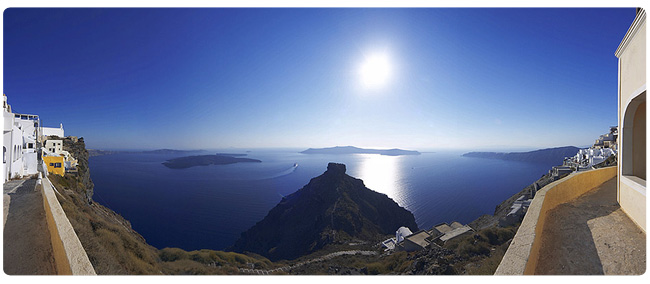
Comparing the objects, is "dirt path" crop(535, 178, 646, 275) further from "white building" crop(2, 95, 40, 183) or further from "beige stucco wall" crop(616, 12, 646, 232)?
"white building" crop(2, 95, 40, 183)

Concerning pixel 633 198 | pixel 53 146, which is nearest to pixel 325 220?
pixel 53 146

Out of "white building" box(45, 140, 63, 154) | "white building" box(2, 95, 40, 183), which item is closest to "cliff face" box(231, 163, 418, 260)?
"white building" box(2, 95, 40, 183)

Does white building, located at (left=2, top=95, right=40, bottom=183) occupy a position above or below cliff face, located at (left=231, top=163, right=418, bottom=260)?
above

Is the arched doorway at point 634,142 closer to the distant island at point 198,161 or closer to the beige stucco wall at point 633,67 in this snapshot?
the beige stucco wall at point 633,67

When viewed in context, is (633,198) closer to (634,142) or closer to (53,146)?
(634,142)

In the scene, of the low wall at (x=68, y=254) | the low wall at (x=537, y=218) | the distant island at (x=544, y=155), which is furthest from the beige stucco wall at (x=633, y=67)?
the distant island at (x=544, y=155)

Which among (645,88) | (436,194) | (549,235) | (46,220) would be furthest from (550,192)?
(436,194)

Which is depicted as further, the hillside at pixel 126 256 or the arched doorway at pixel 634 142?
the hillside at pixel 126 256
